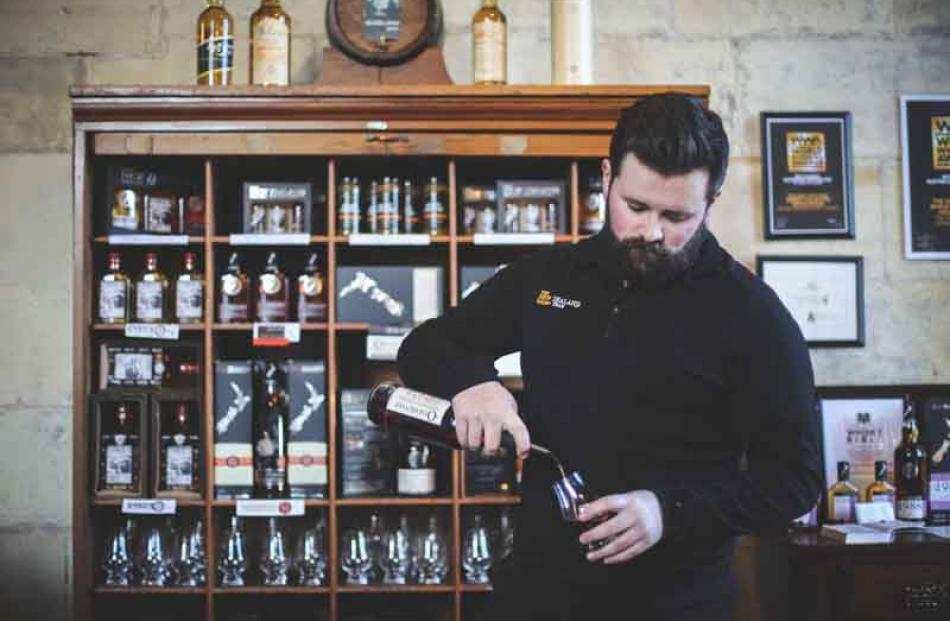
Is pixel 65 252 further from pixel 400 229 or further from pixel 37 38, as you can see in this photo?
pixel 400 229

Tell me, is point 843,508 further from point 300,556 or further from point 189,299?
point 189,299

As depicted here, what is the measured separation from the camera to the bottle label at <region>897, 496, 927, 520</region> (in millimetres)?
3328

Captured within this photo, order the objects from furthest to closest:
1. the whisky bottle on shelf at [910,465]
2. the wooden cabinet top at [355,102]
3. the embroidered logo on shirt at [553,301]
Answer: the whisky bottle on shelf at [910,465]
the wooden cabinet top at [355,102]
the embroidered logo on shirt at [553,301]

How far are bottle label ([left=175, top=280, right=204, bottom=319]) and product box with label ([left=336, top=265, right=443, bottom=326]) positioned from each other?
43 cm

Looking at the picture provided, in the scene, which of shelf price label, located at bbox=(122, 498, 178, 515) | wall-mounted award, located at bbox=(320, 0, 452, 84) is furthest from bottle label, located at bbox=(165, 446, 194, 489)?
wall-mounted award, located at bbox=(320, 0, 452, 84)

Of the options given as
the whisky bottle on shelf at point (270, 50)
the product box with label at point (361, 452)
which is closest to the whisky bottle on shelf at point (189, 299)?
the product box with label at point (361, 452)

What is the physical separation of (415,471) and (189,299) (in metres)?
0.87

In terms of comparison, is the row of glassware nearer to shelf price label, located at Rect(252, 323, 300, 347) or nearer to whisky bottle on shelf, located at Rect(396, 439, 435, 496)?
whisky bottle on shelf, located at Rect(396, 439, 435, 496)

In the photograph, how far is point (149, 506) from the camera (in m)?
3.15

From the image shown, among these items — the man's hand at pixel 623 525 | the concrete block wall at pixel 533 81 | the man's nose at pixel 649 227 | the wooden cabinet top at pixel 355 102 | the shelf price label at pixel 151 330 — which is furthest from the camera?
the concrete block wall at pixel 533 81

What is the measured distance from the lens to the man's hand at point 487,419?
1618mm

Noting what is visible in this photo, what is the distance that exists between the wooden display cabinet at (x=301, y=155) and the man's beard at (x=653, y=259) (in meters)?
1.48

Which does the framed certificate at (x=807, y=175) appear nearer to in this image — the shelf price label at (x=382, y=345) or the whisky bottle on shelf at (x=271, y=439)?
the shelf price label at (x=382, y=345)

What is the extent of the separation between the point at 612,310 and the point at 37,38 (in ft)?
9.05
